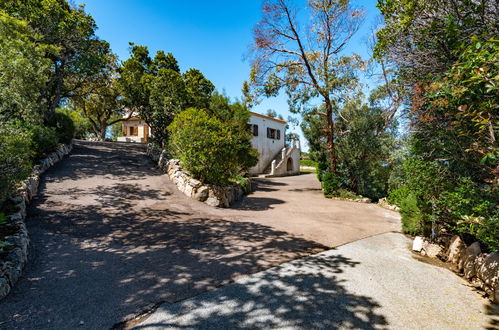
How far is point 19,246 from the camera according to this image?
164 inches

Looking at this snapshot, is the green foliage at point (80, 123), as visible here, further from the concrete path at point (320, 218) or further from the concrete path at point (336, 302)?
the concrete path at point (336, 302)

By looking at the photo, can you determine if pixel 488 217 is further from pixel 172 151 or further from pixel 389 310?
pixel 172 151

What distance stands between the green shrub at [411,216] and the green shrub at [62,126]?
1802 centimetres

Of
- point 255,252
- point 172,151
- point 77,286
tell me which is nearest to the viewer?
point 77,286

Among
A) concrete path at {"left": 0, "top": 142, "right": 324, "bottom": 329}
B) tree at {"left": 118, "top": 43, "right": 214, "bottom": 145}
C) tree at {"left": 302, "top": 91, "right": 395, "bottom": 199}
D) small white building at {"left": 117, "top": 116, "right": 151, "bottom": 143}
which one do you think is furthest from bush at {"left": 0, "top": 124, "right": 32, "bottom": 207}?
small white building at {"left": 117, "top": 116, "right": 151, "bottom": 143}

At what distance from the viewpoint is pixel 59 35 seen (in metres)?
13.5

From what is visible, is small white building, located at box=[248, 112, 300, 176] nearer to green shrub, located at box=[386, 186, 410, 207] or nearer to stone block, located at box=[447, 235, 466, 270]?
green shrub, located at box=[386, 186, 410, 207]

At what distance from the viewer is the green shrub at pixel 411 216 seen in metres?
6.35

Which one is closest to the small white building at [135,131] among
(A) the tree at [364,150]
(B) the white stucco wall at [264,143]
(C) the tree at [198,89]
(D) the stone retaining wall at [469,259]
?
(B) the white stucco wall at [264,143]

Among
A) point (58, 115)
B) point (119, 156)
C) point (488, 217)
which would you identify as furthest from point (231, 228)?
point (58, 115)

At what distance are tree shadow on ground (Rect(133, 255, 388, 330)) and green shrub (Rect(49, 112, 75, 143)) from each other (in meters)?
16.1

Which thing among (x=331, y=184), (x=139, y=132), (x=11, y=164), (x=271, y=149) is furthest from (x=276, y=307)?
(x=139, y=132)

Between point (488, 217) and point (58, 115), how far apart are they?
2080 centimetres

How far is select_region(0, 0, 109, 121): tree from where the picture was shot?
12.4 metres
